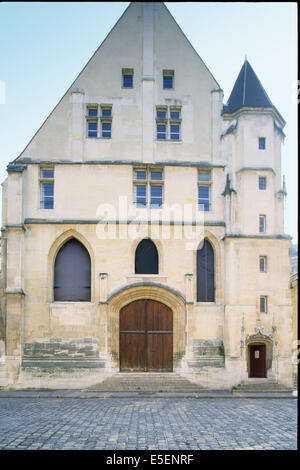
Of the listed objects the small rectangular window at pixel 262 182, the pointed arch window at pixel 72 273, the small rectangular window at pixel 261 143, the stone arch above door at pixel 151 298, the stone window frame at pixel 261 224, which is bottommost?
the stone arch above door at pixel 151 298

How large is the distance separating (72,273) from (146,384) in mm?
5991

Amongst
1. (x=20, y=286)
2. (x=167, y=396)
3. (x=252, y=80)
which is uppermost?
(x=252, y=80)

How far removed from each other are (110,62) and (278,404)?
662 inches

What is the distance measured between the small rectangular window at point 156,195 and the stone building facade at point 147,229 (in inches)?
2.8

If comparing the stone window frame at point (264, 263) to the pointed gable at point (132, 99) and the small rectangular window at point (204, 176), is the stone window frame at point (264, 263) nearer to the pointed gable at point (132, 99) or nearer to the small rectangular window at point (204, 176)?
the small rectangular window at point (204, 176)

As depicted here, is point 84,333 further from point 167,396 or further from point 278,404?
point 278,404

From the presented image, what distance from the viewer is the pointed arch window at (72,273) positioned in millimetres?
17578

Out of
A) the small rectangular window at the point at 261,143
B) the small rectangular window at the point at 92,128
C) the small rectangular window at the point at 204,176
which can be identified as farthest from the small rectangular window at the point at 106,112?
the small rectangular window at the point at 261,143

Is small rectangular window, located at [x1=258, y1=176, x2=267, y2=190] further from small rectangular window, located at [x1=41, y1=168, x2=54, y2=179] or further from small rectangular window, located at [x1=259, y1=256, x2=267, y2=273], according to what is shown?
small rectangular window, located at [x1=41, y1=168, x2=54, y2=179]

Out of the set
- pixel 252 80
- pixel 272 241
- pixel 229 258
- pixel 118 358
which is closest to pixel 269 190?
pixel 272 241

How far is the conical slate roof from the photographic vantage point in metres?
18.2

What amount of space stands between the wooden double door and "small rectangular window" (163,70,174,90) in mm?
10567

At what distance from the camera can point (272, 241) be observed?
17547mm

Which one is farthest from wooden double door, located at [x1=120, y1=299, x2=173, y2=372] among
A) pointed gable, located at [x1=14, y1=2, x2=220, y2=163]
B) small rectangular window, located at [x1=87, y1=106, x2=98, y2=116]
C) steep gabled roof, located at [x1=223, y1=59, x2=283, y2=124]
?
steep gabled roof, located at [x1=223, y1=59, x2=283, y2=124]
